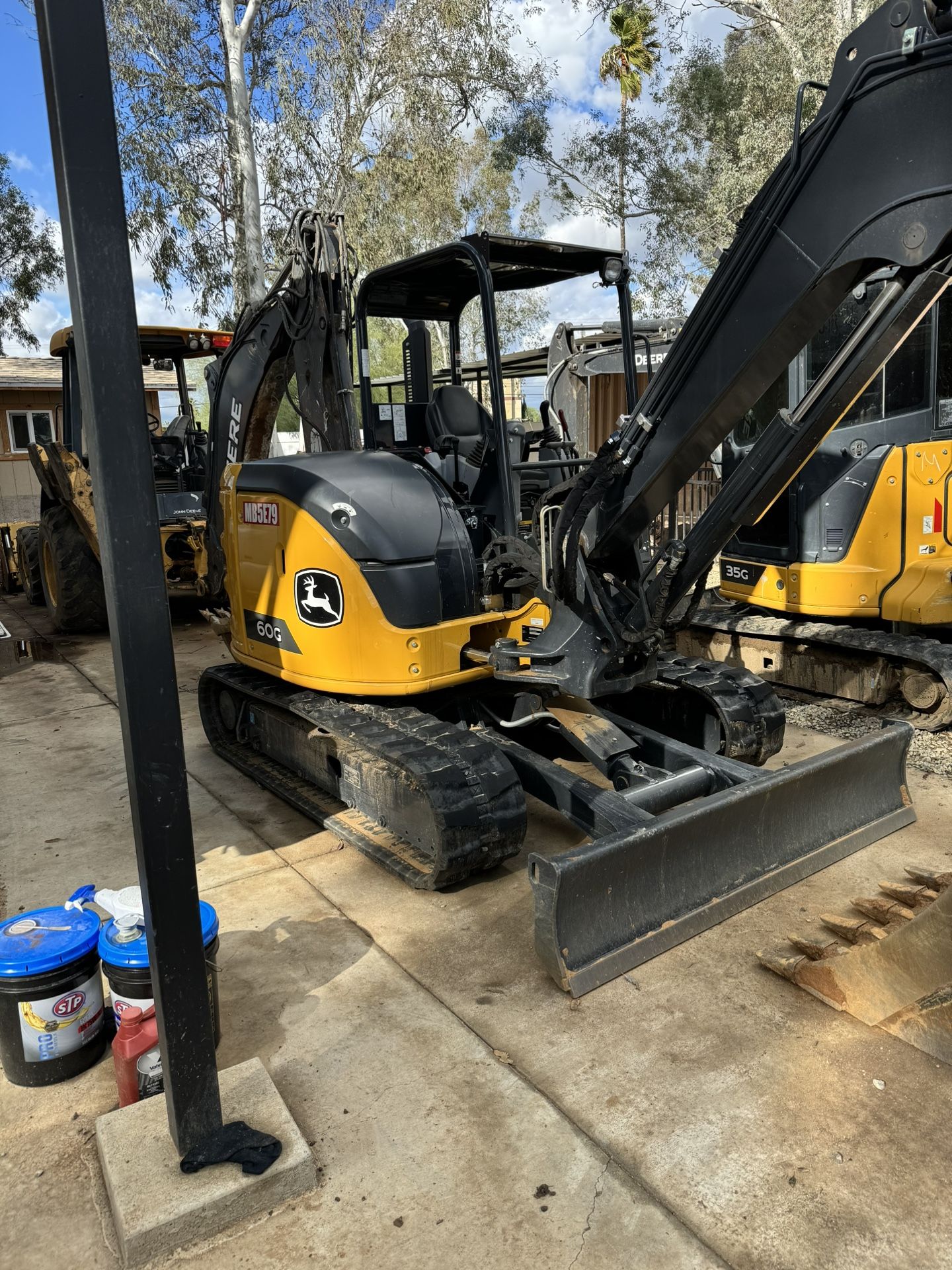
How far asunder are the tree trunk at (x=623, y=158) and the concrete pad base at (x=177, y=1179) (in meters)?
29.7

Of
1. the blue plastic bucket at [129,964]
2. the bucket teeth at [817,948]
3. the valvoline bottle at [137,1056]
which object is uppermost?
the blue plastic bucket at [129,964]

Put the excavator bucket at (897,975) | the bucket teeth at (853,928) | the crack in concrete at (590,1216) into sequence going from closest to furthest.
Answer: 1. the crack in concrete at (590,1216)
2. the excavator bucket at (897,975)
3. the bucket teeth at (853,928)

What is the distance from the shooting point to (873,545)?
20.4 ft

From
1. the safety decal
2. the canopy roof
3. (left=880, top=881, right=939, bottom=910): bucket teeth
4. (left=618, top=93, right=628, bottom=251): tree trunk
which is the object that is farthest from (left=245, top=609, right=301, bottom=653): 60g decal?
(left=618, top=93, right=628, bottom=251): tree trunk

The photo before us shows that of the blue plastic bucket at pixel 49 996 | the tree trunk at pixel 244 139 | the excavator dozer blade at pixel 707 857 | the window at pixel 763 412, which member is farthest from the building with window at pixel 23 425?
the blue plastic bucket at pixel 49 996

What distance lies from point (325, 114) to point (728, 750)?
20.1m

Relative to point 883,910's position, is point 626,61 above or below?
above

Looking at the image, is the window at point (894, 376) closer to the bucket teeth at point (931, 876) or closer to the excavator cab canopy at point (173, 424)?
the bucket teeth at point (931, 876)

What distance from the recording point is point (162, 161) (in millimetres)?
19656

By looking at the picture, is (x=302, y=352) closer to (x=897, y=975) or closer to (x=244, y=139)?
(x=897, y=975)

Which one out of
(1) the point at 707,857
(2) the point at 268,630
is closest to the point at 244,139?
(2) the point at 268,630

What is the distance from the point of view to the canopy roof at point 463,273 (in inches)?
180

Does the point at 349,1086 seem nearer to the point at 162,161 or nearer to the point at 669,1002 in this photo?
the point at 669,1002

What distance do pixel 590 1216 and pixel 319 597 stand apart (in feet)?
9.83
